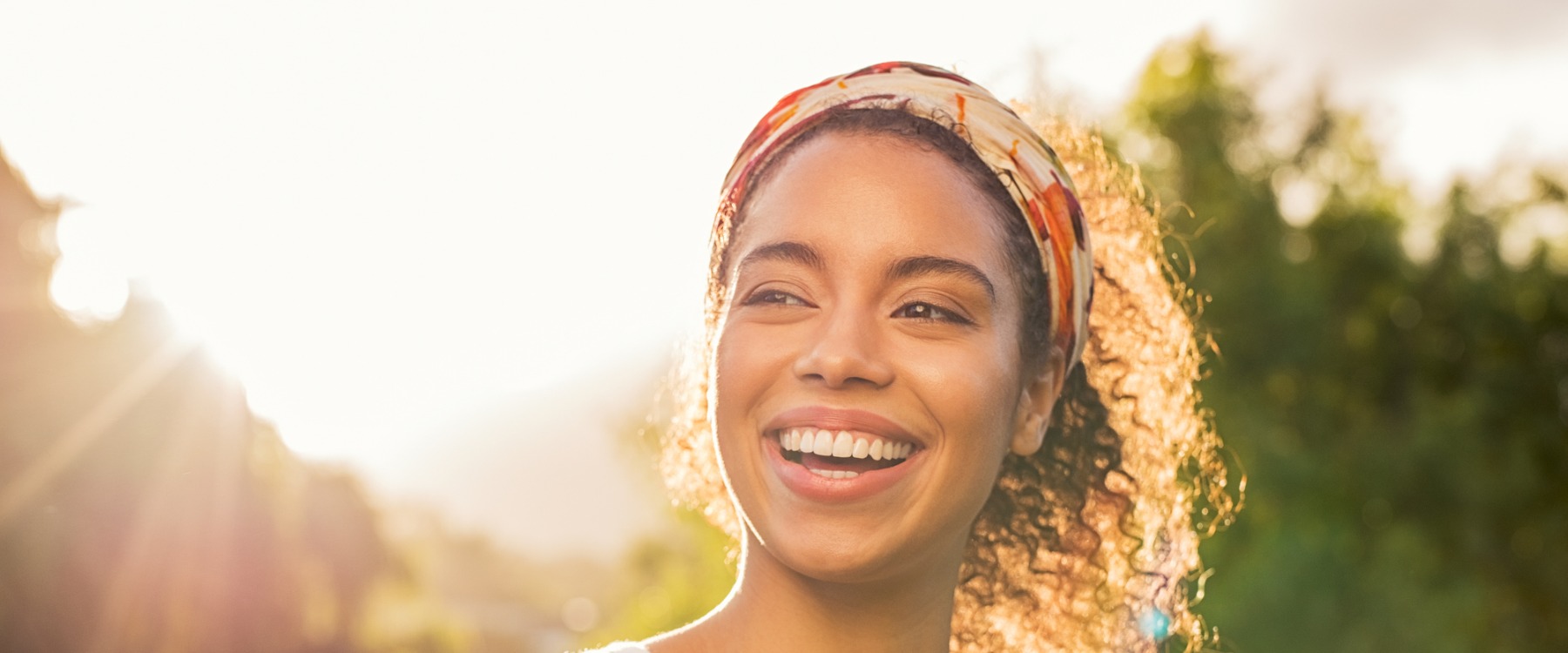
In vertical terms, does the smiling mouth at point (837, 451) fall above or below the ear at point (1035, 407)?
below

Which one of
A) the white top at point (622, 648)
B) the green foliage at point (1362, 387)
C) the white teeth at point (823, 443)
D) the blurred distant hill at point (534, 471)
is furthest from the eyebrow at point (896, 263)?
the blurred distant hill at point (534, 471)

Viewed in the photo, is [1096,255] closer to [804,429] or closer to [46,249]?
[804,429]

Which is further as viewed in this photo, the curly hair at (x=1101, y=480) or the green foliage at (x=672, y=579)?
the green foliage at (x=672, y=579)

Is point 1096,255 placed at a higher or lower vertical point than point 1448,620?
lower

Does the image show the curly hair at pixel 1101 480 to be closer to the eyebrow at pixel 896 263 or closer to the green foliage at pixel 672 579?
the eyebrow at pixel 896 263

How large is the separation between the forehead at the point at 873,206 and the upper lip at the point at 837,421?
27 cm

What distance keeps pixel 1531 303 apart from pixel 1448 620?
906cm

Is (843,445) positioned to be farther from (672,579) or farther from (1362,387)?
(1362,387)

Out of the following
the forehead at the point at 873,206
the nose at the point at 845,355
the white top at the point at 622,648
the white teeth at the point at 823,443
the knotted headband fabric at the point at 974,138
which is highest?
the knotted headband fabric at the point at 974,138

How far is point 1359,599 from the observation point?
2727 cm

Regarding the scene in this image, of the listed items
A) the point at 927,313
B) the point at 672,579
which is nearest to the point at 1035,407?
the point at 927,313

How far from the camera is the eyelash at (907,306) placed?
10.1 ft

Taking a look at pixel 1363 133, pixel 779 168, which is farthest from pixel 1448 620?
pixel 779 168

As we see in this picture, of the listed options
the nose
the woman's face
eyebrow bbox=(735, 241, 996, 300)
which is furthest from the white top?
eyebrow bbox=(735, 241, 996, 300)
